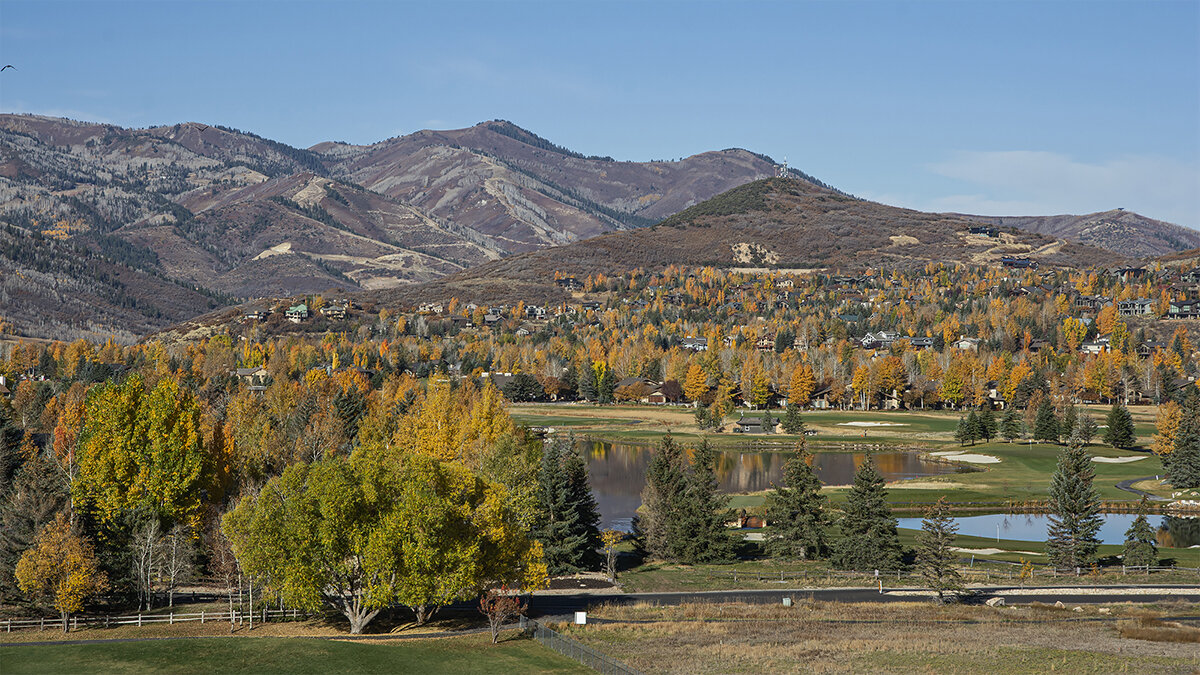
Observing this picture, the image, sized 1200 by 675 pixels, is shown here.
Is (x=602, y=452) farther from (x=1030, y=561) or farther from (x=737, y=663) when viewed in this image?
Answer: (x=737, y=663)

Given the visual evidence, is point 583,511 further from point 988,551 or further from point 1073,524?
point 1073,524

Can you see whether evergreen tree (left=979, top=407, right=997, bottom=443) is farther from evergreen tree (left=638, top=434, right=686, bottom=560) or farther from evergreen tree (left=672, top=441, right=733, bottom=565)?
evergreen tree (left=672, top=441, right=733, bottom=565)

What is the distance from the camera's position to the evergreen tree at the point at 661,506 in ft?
238

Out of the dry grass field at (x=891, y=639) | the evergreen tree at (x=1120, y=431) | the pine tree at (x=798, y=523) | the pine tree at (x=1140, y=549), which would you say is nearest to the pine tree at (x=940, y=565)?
the dry grass field at (x=891, y=639)

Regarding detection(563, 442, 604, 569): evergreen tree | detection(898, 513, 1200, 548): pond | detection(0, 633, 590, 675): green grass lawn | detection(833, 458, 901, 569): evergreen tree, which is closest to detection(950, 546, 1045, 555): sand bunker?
detection(898, 513, 1200, 548): pond

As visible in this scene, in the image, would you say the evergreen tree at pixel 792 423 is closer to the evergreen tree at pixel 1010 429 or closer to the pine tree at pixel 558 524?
the evergreen tree at pixel 1010 429

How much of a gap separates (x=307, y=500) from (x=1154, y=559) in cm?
5301

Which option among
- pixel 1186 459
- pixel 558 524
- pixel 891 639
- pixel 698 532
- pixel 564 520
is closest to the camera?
pixel 891 639

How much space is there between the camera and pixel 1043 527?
88938 millimetres

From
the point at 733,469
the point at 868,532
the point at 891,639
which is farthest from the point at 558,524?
the point at 733,469

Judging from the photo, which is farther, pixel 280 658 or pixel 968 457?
pixel 968 457

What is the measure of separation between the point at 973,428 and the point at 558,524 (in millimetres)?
88898

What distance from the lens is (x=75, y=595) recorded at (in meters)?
51.1

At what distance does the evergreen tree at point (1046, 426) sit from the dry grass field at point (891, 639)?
282ft
